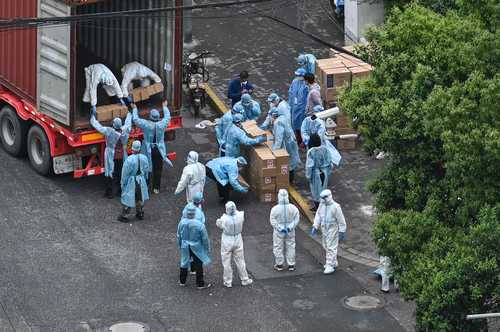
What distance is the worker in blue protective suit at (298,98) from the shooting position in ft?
86.1

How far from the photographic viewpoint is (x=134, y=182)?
23.1m

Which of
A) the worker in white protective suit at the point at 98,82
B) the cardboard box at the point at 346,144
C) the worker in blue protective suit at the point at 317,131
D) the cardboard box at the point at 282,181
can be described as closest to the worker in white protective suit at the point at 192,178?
the cardboard box at the point at 282,181

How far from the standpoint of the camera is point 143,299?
2092cm

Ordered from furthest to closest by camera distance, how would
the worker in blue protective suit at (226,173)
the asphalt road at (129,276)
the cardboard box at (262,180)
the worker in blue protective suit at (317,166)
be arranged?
the cardboard box at (262,180), the worker in blue protective suit at (226,173), the worker in blue protective suit at (317,166), the asphalt road at (129,276)

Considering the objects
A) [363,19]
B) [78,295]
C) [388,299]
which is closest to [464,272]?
[388,299]

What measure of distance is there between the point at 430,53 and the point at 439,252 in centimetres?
243

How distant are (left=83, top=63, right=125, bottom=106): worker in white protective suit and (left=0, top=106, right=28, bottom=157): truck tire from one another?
1.63m

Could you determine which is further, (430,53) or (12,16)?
(12,16)

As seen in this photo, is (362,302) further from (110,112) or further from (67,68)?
(67,68)

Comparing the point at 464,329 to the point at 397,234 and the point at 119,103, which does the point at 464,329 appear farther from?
the point at 119,103

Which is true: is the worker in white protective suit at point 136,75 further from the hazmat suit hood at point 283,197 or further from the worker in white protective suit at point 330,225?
the worker in white protective suit at point 330,225

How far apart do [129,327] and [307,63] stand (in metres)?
8.53

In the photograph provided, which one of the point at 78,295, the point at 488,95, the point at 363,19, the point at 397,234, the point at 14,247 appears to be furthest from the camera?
the point at 363,19

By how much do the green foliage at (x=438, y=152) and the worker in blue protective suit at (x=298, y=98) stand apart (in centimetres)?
754
